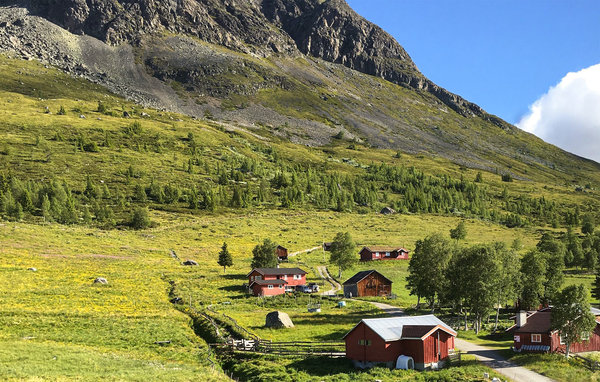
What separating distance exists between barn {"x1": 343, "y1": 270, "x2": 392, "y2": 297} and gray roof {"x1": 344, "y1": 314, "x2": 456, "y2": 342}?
35.1 meters

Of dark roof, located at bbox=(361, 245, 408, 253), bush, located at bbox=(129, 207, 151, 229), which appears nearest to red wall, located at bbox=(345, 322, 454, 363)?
dark roof, located at bbox=(361, 245, 408, 253)

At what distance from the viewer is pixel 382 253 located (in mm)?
116000

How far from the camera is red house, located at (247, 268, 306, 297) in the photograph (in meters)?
76.5

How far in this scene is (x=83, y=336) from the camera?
4394cm

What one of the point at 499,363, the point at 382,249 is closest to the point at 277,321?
the point at 499,363

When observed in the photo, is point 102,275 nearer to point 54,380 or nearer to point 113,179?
point 54,380

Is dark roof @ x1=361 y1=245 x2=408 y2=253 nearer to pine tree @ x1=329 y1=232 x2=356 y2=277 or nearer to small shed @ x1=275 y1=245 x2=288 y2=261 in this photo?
small shed @ x1=275 y1=245 x2=288 y2=261

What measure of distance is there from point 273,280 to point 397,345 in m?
40.7

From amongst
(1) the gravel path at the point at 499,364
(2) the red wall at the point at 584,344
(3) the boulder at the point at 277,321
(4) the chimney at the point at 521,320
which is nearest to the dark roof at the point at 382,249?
(3) the boulder at the point at 277,321

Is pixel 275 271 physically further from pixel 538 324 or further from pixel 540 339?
pixel 540 339

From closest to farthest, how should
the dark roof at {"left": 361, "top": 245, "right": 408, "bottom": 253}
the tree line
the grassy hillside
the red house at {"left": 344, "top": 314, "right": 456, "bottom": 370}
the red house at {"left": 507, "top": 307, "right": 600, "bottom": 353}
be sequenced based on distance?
the grassy hillside, the red house at {"left": 344, "top": 314, "right": 456, "bottom": 370}, the red house at {"left": 507, "top": 307, "right": 600, "bottom": 353}, the tree line, the dark roof at {"left": 361, "top": 245, "right": 408, "bottom": 253}

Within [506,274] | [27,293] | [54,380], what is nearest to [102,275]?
[27,293]

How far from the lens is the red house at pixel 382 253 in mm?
114750

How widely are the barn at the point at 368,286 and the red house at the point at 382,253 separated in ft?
106
